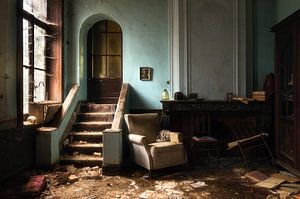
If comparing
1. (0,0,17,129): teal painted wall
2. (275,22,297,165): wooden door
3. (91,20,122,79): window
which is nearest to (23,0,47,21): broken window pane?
(0,0,17,129): teal painted wall

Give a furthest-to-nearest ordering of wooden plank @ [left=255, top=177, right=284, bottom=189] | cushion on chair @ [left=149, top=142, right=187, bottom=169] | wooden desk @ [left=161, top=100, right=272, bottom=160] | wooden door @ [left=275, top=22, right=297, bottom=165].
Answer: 1. wooden desk @ [left=161, top=100, right=272, bottom=160]
2. cushion on chair @ [left=149, top=142, right=187, bottom=169]
3. wooden door @ [left=275, top=22, right=297, bottom=165]
4. wooden plank @ [left=255, top=177, right=284, bottom=189]

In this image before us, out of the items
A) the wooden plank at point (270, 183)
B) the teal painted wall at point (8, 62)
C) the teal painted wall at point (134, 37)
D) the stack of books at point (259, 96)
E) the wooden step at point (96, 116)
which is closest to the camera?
the wooden plank at point (270, 183)

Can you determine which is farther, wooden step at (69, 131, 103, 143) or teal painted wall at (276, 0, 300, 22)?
wooden step at (69, 131, 103, 143)

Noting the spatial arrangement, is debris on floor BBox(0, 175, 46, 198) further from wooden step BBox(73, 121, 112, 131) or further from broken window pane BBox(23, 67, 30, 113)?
wooden step BBox(73, 121, 112, 131)

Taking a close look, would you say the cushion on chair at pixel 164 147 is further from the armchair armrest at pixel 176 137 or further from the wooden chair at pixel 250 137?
the wooden chair at pixel 250 137

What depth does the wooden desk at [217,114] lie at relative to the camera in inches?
201

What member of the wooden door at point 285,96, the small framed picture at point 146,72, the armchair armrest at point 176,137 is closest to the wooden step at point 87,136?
the armchair armrest at point 176,137

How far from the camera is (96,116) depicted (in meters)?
5.60

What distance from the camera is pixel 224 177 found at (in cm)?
411

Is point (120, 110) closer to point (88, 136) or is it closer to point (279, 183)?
point (88, 136)

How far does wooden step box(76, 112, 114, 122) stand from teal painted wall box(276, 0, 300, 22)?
3833mm

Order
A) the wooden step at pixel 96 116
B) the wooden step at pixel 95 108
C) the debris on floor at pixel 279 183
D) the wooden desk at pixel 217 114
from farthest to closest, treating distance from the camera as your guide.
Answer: the wooden step at pixel 95 108
the wooden step at pixel 96 116
the wooden desk at pixel 217 114
the debris on floor at pixel 279 183

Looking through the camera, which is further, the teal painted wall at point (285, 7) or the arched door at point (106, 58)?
the arched door at point (106, 58)

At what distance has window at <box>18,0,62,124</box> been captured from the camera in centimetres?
488
